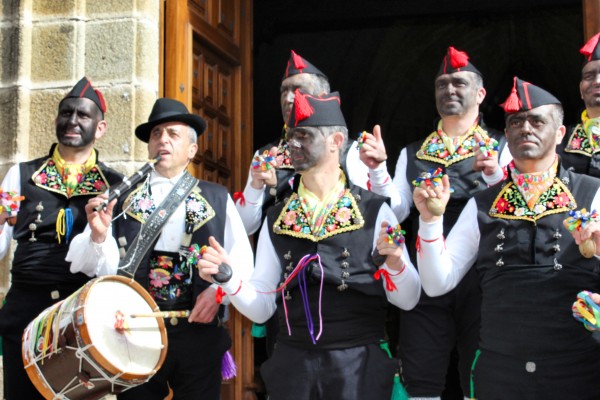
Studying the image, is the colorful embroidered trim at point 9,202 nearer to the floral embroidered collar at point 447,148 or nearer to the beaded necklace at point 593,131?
the floral embroidered collar at point 447,148

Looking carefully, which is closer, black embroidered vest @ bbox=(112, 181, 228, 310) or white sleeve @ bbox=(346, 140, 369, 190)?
black embroidered vest @ bbox=(112, 181, 228, 310)

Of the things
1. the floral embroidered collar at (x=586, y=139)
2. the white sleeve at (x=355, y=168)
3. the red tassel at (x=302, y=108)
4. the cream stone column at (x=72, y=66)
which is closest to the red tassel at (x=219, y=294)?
the red tassel at (x=302, y=108)

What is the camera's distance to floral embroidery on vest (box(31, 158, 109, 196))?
5031 mm

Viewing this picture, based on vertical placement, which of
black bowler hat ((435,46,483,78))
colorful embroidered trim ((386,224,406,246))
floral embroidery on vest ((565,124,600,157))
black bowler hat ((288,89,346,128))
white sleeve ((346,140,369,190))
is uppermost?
black bowler hat ((435,46,483,78))

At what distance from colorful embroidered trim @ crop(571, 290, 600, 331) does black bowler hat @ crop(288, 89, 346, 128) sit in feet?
4.37

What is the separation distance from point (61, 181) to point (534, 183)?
2417mm

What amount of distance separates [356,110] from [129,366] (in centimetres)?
767

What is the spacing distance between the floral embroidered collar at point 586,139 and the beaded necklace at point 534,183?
63cm

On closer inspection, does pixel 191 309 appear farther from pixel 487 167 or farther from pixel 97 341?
pixel 487 167

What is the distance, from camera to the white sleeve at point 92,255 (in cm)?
462

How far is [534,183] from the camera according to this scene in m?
4.17

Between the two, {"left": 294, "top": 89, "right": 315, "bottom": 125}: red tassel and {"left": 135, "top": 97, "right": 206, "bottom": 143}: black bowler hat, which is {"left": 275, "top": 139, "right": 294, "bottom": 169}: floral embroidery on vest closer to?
{"left": 135, "top": 97, "right": 206, "bottom": 143}: black bowler hat

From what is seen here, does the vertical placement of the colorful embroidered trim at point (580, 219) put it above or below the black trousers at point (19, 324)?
above

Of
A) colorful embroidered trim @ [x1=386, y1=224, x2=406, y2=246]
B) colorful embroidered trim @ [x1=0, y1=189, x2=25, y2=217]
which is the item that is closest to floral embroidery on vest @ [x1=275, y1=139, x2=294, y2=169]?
colorful embroidered trim @ [x1=0, y1=189, x2=25, y2=217]
